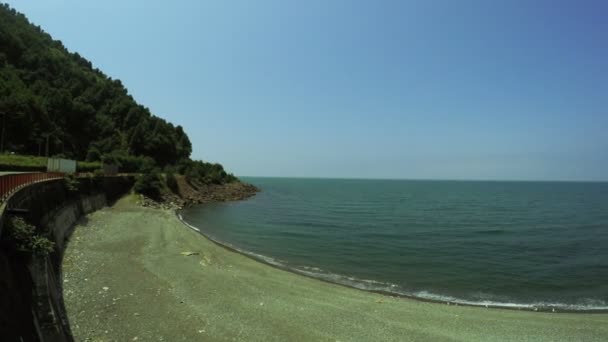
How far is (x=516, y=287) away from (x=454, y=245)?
1066 cm

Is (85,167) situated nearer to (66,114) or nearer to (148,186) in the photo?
(148,186)

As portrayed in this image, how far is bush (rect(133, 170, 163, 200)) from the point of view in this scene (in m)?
48.4

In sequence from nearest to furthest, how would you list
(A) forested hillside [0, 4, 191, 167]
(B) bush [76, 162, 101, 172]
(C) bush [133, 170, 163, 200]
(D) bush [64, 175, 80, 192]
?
(D) bush [64, 175, 80, 192] < (B) bush [76, 162, 101, 172] < (C) bush [133, 170, 163, 200] < (A) forested hillside [0, 4, 191, 167]

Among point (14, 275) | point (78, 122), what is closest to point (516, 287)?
point (14, 275)

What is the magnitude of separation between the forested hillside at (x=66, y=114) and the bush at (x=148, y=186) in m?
20.6

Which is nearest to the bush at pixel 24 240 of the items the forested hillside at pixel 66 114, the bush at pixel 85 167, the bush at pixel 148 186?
the bush at pixel 148 186

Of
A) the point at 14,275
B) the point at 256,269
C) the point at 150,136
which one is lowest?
the point at 256,269

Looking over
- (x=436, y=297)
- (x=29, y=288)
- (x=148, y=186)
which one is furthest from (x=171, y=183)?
(x=436, y=297)

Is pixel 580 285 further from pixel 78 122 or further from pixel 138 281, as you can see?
pixel 78 122

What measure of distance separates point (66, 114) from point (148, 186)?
6181 centimetres

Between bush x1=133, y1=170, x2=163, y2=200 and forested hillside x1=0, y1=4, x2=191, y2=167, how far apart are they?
20.6m

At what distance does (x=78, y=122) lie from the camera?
3706 inches

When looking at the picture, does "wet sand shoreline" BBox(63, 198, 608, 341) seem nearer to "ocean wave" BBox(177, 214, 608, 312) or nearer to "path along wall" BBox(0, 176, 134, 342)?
"path along wall" BBox(0, 176, 134, 342)

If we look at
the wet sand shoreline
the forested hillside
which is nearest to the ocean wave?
the wet sand shoreline
